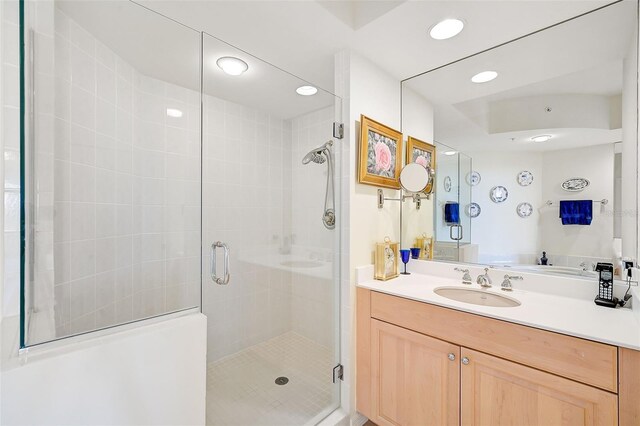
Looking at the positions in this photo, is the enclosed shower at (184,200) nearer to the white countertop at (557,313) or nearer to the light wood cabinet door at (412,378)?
the light wood cabinet door at (412,378)

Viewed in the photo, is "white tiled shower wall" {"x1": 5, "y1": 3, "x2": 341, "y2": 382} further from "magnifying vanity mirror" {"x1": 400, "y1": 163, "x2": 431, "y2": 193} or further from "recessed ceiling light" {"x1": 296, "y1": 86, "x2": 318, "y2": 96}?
"magnifying vanity mirror" {"x1": 400, "y1": 163, "x2": 431, "y2": 193}

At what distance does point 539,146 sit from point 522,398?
1286mm

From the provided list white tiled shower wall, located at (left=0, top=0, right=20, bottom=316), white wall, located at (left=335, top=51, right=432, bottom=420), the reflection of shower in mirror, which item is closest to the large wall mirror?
white wall, located at (left=335, top=51, right=432, bottom=420)

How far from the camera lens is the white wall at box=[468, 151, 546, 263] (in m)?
1.55

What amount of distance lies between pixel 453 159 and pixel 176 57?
177 centimetres

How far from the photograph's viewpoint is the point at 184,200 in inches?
49.8

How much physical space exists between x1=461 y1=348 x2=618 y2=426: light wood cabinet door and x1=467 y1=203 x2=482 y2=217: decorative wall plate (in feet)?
2.96

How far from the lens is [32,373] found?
2.37ft

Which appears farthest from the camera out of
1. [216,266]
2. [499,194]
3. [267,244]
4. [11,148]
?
[499,194]

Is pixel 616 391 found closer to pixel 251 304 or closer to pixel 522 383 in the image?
pixel 522 383

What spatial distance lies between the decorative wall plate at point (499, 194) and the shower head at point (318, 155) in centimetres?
107

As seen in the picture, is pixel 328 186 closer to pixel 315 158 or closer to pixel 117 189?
pixel 315 158

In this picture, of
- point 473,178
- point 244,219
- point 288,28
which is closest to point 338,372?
point 244,219

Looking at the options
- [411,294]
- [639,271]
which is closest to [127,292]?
[411,294]
